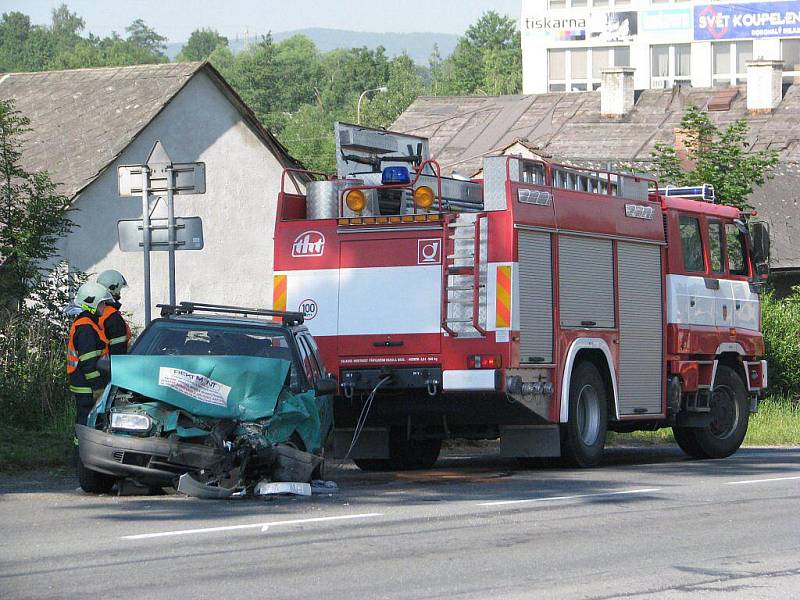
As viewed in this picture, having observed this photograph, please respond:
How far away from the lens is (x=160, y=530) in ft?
31.8

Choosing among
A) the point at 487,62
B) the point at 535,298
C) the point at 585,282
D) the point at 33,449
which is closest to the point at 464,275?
the point at 535,298

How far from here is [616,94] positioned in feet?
194

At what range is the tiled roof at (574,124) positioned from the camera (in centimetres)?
5616

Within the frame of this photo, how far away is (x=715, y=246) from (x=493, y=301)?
4.53m

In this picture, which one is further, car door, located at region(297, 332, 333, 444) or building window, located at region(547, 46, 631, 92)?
building window, located at region(547, 46, 631, 92)

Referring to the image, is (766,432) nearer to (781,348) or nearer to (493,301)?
(781,348)

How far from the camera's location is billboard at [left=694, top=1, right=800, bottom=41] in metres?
101

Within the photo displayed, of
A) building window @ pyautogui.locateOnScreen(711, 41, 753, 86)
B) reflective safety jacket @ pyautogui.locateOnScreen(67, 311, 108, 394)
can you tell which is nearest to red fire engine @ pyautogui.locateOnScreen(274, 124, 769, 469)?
reflective safety jacket @ pyautogui.locateOnScreen(67, 311, 108, 394)

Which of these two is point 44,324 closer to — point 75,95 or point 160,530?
point 160,530

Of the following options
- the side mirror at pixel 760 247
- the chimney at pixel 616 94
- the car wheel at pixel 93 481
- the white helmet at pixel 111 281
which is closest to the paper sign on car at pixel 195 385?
the car wheel at pixel 93 481

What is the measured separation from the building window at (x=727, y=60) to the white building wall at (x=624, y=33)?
18.4 inches

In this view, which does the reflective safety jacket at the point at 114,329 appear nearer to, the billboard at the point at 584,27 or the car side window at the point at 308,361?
the car side window at the point at 308,361

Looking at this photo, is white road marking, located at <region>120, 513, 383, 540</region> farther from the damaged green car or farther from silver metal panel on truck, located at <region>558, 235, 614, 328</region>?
silver metal panel on truck, located at <region>558, 235, 614, 328</region>

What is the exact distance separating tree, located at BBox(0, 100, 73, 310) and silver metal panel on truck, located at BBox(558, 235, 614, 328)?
23.4 ft
